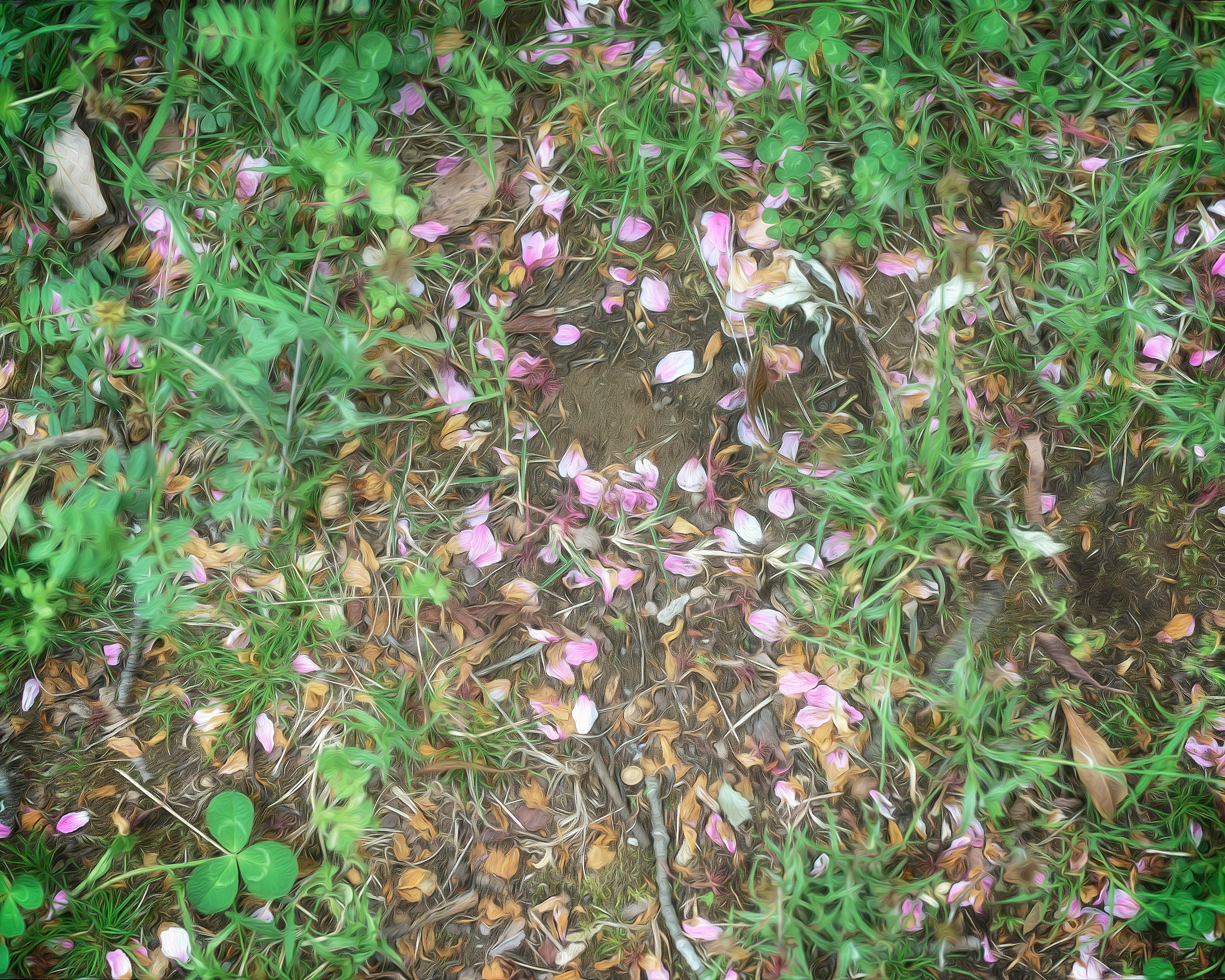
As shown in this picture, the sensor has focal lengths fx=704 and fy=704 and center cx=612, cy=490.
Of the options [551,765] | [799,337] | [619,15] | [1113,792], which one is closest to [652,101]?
[619,15]

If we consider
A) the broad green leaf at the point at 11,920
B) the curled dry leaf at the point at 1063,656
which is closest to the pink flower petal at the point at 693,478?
the curled dry leaf at the point at 1063,656

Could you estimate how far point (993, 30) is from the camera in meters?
1.73

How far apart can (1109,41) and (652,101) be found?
47.6 inches

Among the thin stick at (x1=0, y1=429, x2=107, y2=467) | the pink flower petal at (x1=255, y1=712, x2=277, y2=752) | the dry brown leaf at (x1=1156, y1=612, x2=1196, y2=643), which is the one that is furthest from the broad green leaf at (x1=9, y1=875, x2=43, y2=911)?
the dry brown leaf at (x1=1156, y1=612, x2=1196, y2=643)

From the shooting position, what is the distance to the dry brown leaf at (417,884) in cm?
170

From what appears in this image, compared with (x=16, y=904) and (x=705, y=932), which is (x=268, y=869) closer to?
(x=16, y=904)

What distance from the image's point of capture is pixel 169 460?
5.63 ft

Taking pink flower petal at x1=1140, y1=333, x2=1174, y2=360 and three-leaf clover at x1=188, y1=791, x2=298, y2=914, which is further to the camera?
pink flower petal at x1=1140, y1=333, x2=1174, y2=360

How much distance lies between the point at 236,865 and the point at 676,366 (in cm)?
161

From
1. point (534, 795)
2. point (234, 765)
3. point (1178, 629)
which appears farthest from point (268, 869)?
point (1178, 629)

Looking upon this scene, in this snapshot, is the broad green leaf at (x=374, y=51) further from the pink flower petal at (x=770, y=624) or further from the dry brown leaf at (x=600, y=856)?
the dry brown leaf at (x=600, y=856)

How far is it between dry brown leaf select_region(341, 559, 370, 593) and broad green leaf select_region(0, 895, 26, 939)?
1.07m

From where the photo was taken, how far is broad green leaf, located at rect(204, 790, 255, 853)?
167 cm

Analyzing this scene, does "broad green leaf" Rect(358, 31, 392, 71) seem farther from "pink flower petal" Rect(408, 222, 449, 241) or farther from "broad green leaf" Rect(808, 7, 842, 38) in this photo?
"broad green leaf" Rect(808, 7, 842, 38)
